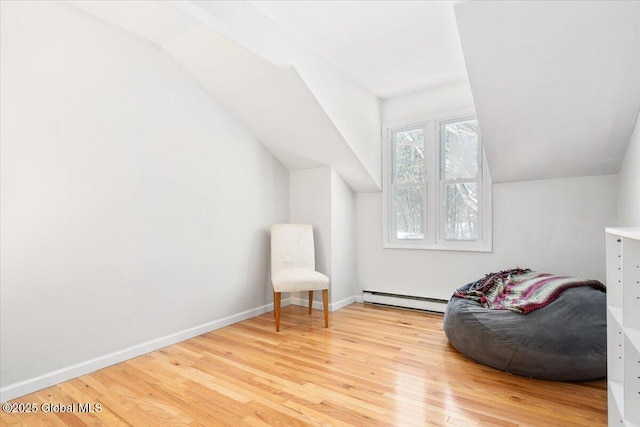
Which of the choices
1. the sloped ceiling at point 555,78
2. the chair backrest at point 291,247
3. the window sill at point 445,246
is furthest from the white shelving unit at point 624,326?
the chair backrest at point 291,247

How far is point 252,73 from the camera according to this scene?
9.81 ft

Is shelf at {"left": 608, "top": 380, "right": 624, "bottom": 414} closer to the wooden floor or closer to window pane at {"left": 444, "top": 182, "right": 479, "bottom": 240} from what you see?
the wooden floor

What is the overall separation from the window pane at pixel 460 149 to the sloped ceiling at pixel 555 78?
1.86 feet

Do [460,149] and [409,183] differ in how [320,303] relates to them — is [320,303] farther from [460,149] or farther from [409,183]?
[460,149]

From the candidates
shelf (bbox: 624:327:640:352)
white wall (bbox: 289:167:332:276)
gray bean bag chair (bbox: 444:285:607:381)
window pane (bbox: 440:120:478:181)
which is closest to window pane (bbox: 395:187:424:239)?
window pane (bbox: 440:120:478:181)

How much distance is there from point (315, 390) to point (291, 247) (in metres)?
1.83

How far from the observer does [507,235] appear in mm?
3500

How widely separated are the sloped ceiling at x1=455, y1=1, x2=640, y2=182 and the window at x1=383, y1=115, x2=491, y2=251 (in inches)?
23.7

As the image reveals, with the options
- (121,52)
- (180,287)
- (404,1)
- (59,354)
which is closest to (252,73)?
(121,52)

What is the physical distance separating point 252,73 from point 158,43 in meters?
0.78

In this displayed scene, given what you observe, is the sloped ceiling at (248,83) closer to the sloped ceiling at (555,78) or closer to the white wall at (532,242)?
the white wall at (532,242)

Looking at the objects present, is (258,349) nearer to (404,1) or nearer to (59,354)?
(59,354)

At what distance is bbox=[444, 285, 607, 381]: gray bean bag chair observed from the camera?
2.19m

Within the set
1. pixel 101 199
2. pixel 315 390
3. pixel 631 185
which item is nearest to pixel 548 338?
pixel 631 185
